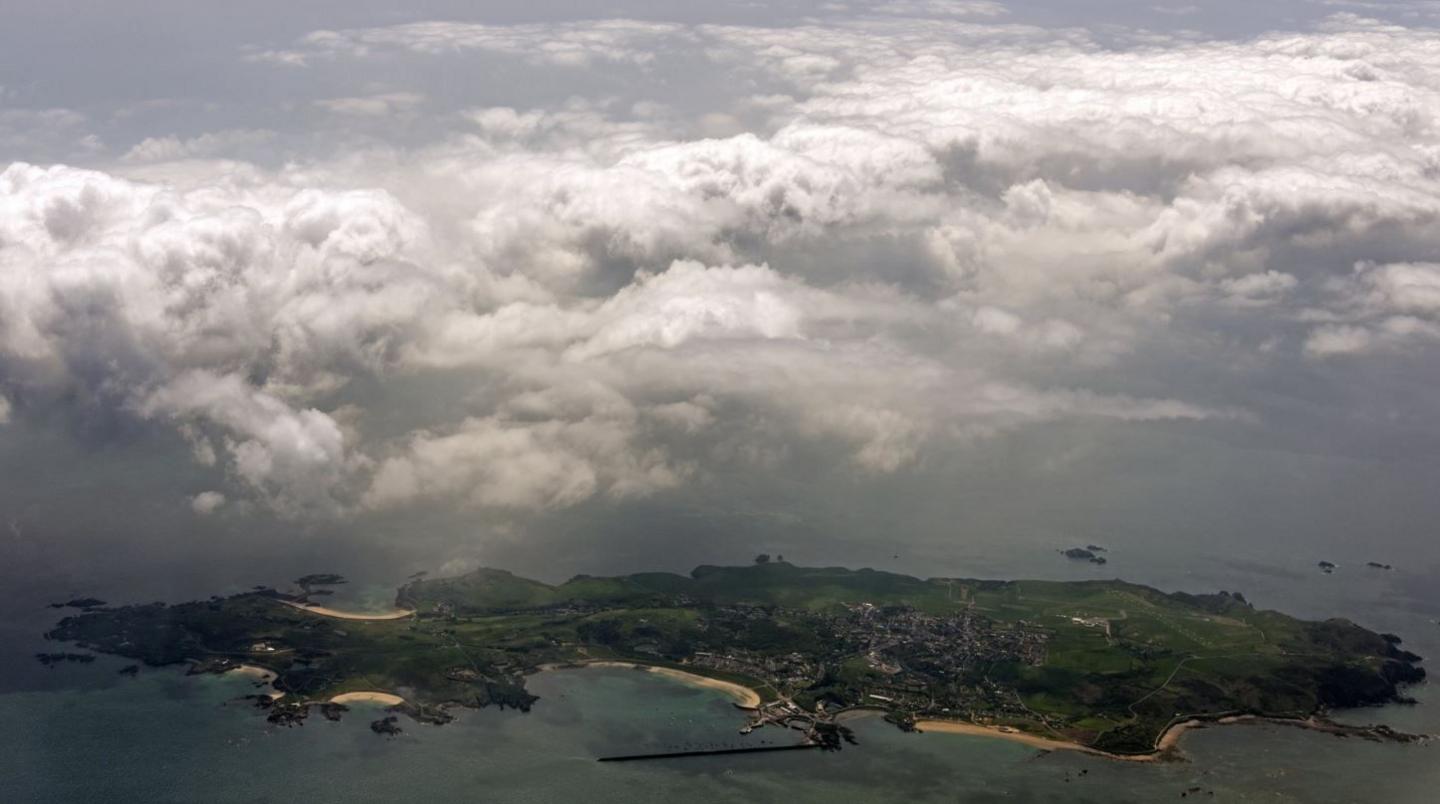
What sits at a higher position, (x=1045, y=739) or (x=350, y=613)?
(x=350, y=613)

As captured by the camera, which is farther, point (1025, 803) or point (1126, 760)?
point (1126, 760)

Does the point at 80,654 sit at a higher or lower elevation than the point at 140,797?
higher

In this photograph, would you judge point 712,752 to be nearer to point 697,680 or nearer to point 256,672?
point 697,680

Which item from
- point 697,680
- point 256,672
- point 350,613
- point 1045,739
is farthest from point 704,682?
point 256,672

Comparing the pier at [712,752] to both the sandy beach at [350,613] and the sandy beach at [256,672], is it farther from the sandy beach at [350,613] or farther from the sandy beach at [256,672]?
the sandy beach at [350,613]

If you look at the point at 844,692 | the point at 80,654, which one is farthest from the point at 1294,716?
the point at 80,654

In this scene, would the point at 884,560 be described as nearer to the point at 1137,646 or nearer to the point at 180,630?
the point at 1137,646

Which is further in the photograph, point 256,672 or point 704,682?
point 704,682

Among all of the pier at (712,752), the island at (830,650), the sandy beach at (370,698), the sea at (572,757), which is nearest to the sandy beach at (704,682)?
the island at (830,650)
